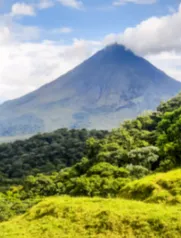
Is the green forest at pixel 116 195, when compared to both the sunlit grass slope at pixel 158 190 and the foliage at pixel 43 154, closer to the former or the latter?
the sunlit grass slope at pixel 158 190

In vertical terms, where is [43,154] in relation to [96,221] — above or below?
below

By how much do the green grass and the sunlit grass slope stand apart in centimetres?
246

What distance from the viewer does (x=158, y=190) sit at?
60.4 feet

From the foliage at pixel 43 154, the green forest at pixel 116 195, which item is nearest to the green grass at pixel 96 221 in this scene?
the green forest at pixel 116 195

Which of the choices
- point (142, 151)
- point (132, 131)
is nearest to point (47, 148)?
point (132, 131)

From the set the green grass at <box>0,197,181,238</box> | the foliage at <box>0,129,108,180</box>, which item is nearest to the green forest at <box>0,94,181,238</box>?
the green grass at <box>0,197,181,238</box>

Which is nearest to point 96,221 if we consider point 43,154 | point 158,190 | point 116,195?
point 158,190

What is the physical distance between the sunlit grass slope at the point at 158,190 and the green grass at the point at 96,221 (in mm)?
2460

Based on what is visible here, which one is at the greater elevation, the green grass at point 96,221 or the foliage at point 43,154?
the green grass at point 96,221

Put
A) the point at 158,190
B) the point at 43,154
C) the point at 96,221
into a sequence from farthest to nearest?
1. the point at 43,154
2. the point at 158,190
3. the point at 96,221

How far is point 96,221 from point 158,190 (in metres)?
5.49

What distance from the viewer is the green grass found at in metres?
13.0

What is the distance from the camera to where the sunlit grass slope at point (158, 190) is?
56.4 ft

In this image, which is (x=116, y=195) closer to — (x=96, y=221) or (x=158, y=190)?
(x=158, y=190)
